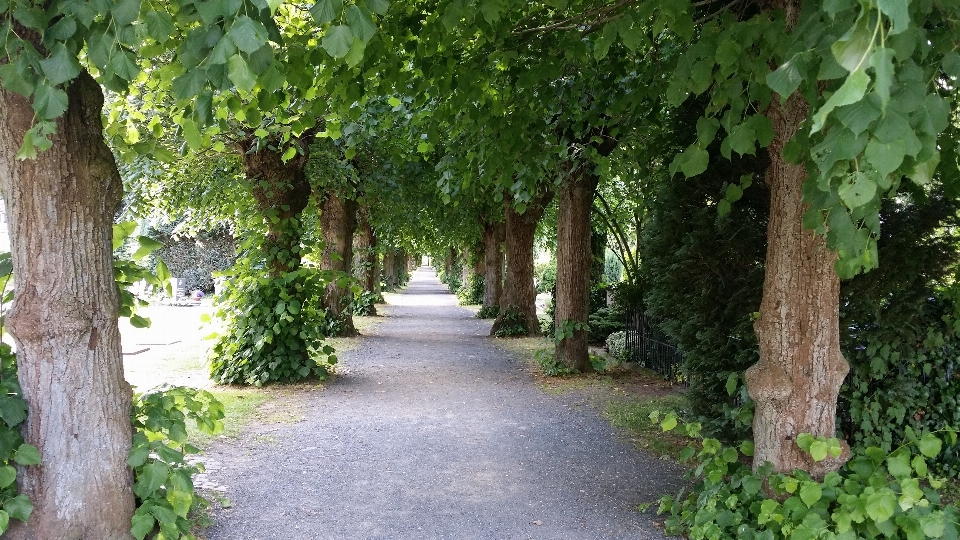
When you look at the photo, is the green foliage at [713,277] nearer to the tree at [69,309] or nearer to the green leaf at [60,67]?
the tree at [69,309]

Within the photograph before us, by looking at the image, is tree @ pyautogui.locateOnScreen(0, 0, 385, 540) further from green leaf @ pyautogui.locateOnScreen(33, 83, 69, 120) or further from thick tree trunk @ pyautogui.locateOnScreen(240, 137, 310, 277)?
thick tree trunk @ pyautogui.locateOnScreen(240, 137, 310, 277)

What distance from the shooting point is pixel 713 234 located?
589 centimetres

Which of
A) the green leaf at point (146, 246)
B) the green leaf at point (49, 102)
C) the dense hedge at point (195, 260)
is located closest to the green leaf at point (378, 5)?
the green leaf at point (49, 102)

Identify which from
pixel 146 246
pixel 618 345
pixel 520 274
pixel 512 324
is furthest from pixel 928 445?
pixel 520 274

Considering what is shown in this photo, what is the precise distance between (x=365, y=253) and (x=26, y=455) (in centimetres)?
1831

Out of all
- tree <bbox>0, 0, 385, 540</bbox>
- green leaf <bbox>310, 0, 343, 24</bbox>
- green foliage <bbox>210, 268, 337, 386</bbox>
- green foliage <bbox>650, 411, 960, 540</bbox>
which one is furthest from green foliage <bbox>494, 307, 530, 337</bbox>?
green leaf <bbox>310, 0, 343, 24</bbox>

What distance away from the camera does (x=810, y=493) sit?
11.9ft

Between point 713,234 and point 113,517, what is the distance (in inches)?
192

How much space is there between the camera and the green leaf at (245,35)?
211cm

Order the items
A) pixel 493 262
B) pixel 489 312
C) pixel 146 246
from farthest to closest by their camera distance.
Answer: pixel 489 312, pixel 493 262, pixel 146 246

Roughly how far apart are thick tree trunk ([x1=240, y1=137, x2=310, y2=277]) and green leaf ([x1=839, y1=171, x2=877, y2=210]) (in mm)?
8333

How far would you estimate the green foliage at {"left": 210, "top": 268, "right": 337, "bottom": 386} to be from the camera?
962 centimetres

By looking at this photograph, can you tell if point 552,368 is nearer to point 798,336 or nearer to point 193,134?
point 798,336

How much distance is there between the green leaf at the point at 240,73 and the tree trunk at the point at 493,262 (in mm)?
19619
